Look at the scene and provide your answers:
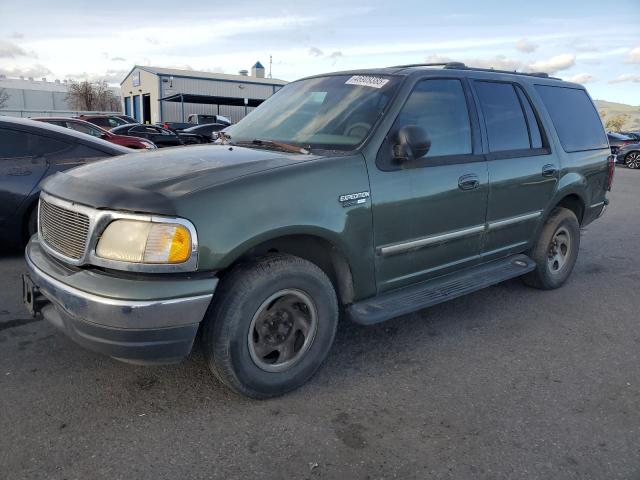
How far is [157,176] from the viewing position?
2.73 meters

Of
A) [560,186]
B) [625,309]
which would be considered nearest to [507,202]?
[560,186]

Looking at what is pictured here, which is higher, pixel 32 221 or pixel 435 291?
pixel 32 221

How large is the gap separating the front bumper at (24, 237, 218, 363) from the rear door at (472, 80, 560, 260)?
96.4 inches

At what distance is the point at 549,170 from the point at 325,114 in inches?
83.9

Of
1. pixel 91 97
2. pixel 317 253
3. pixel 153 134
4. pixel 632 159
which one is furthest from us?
pixel 91 97

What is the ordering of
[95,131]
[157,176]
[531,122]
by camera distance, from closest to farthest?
A: [157,176] < [531,122] < [95,131]

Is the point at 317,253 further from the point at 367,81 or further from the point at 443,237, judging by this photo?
the point at 367,81

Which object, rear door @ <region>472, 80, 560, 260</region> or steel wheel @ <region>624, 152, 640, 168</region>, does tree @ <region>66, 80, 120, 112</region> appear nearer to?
steel wheel @ <region>624, 152, 640, 168</region>

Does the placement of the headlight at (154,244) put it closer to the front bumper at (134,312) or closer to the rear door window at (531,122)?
the front bumper at (134,312)

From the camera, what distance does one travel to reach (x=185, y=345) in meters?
2.54

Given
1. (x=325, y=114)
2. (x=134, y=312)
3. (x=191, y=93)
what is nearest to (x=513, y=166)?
(x=325, y=114)

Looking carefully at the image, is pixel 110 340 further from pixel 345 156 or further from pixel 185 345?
pixel 345 156

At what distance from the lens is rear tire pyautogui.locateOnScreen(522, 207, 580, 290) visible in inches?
187

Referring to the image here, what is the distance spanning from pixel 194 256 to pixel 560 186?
11.6 feet
